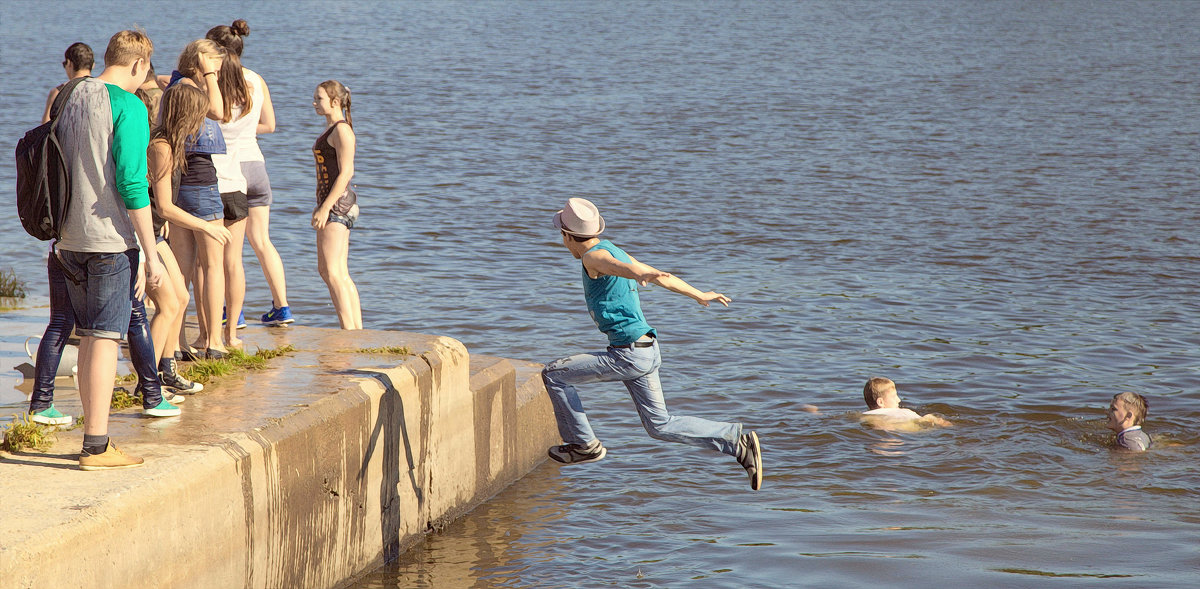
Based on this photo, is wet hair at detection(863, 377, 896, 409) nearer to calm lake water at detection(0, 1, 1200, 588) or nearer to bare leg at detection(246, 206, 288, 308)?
calm lake water at detection(0, 1, 1200, 588)

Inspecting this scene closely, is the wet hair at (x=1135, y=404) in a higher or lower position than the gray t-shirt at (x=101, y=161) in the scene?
lower

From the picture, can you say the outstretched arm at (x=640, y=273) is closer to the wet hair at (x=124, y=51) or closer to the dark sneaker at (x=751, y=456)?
the dark sneaker at (x=751, y=456)

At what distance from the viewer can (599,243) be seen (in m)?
6.54

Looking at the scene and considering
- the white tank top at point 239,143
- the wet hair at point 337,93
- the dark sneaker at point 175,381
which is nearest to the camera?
the dark sneaker at point 175,381

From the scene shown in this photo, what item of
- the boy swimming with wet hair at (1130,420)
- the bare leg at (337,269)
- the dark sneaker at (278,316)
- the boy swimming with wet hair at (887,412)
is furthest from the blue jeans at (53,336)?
the boy swimming with wet hair at (1130,420)

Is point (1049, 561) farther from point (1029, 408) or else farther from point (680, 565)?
point (1029, 408)

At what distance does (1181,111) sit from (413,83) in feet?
70.2

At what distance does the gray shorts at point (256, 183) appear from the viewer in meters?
8.13

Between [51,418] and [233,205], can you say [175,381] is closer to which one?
[51,418]

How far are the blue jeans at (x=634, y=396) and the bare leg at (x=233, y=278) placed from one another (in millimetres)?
2154

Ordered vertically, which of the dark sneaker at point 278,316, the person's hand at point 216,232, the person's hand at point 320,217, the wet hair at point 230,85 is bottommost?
the dark sneaker at point 278,316

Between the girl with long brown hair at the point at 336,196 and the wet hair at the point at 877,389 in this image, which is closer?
the girl with long brown hair at the point at 336,196

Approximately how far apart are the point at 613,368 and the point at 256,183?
3040 millimetres

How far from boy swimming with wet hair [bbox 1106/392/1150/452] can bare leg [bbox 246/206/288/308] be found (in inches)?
268
